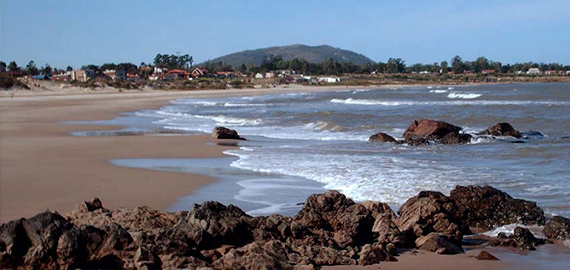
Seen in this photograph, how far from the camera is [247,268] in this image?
591 cm

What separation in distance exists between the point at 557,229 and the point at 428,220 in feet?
5.01

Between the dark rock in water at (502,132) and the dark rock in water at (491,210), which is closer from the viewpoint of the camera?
the dark rock in water at (491,210)

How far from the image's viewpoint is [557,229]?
7723 mm

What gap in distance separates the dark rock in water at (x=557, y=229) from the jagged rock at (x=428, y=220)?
2.98 ft

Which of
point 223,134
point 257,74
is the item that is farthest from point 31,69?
point 223,134

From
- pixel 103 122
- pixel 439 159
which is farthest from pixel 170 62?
pixel 439 159

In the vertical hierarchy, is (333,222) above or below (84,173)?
above

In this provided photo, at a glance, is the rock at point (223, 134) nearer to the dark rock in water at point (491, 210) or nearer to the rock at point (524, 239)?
the dark rock in water at point (491, 210)

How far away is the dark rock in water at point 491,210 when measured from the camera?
8312 mm

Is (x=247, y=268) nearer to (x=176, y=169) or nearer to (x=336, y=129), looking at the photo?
(x=176, y=169)

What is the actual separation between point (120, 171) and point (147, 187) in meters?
2.04

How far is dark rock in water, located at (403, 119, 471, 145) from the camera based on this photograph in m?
18.5

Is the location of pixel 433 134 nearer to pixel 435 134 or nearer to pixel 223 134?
pixel 435 134

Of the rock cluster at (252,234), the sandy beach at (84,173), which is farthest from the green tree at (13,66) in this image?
the rock cluster at (252,234)
